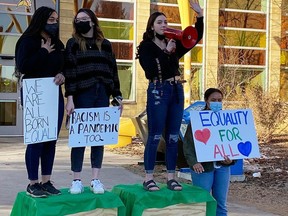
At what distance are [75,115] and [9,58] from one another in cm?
1338

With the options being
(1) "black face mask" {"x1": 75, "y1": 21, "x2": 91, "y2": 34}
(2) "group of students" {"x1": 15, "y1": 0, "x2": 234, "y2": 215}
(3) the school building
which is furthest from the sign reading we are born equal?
(3) the school building

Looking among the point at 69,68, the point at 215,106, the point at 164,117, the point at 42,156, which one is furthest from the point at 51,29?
the point at 215,106

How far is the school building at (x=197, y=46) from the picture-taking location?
58.6ft

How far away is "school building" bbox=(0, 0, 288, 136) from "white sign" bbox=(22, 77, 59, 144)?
37.2 ft

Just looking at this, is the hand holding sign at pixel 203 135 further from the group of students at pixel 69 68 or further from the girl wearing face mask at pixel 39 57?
the girl wearing face mask at pixel 39 57

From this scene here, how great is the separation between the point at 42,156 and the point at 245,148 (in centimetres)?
218

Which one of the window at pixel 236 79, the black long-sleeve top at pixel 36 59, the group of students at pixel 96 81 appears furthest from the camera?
the window at pixel 236 79

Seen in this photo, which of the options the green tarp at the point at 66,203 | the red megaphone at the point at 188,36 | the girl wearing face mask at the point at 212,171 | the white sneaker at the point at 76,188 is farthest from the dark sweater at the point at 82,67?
the girl wearing face mask at the point at 212,171

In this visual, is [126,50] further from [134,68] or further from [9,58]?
[9,58]

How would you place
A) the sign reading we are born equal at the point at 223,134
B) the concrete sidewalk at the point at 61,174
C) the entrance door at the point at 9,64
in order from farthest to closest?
the entrance door at the point at 9,64 < the concrete sidewalk at the point at 61,174 < the sign reading we are born equal at the point at 223,134

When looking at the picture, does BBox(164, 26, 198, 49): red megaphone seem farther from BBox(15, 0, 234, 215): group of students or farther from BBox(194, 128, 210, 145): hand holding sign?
BBox(194, 128, 210, 145): hand holding sign

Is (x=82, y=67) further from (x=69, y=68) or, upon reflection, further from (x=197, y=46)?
(x=197, y=46)

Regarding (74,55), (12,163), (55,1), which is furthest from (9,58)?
(74,55)

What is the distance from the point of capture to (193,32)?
5613 millimetres
